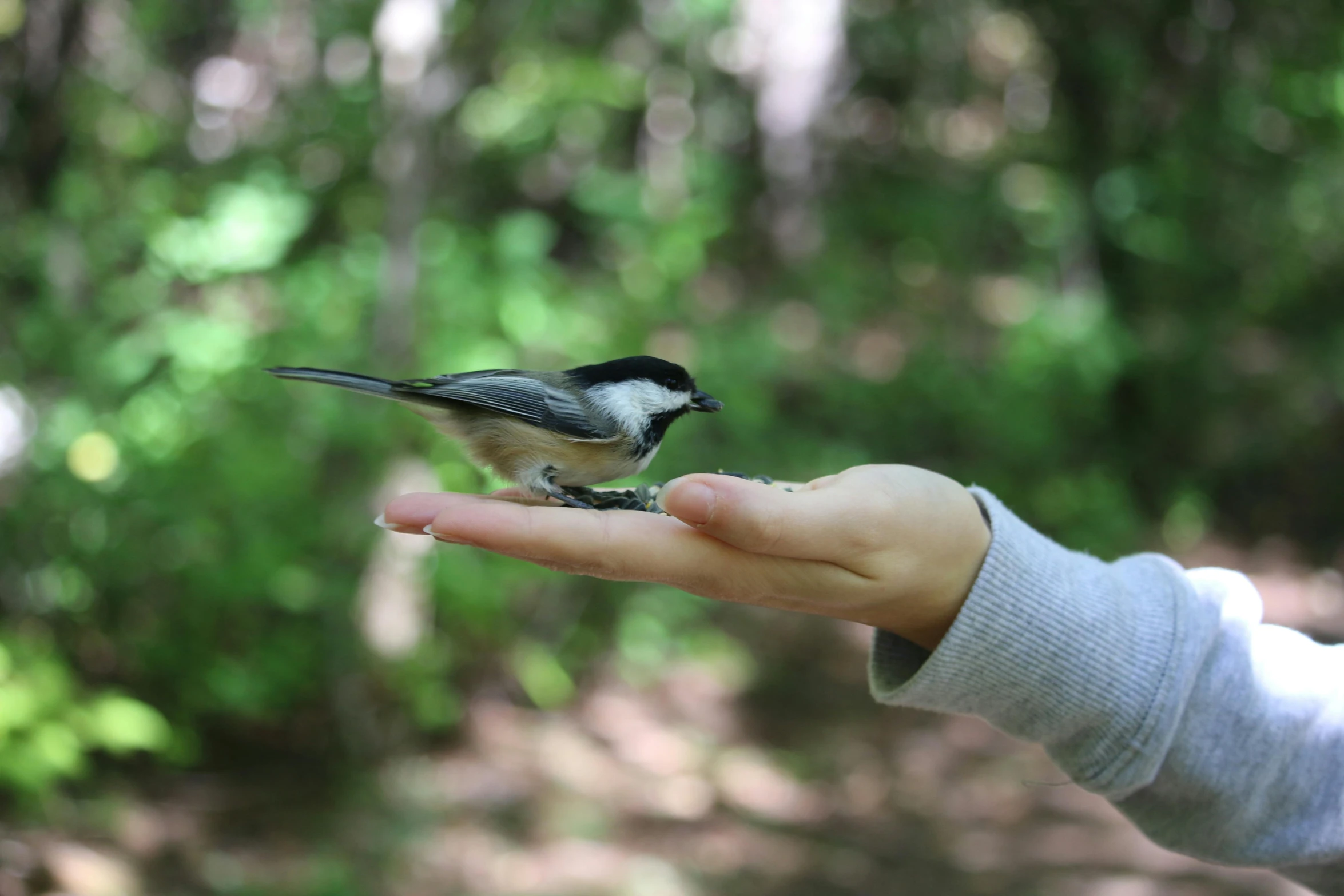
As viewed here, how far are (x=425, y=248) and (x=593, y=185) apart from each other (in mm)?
900

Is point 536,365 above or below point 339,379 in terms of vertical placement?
below

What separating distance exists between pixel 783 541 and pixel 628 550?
0.77 feet

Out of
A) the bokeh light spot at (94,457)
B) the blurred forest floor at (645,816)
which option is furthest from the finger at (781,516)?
the bokeh light spot at (94,457)

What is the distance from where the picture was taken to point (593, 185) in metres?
4.49

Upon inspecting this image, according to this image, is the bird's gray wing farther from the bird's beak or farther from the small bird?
the bird's beak

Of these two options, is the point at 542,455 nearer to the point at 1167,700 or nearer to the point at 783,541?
the point at 783,541

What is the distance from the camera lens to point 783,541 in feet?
4.66

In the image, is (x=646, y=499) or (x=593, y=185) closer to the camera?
(x=646, y=499)

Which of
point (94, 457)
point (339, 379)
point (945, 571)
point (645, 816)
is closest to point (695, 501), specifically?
point (945, 571)

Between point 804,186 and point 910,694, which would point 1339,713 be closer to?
point 910,694

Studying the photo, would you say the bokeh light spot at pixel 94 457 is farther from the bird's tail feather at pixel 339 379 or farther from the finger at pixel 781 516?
the finger at pixel 781 516

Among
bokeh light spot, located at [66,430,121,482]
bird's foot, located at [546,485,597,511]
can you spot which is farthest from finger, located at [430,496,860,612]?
bokeh light spot, located at [66,430,121,482]

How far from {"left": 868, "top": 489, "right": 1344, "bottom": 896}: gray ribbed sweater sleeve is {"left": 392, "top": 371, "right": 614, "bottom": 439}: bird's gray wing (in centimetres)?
84

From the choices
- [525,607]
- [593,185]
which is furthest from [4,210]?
[525,607]
